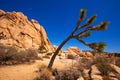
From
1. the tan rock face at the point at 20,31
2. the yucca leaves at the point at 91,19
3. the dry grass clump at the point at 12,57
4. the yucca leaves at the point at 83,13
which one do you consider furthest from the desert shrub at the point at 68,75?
the tan rock face at the point at 20,31

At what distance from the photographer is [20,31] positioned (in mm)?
33594

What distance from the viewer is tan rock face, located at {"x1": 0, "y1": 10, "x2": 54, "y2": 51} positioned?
3161cm

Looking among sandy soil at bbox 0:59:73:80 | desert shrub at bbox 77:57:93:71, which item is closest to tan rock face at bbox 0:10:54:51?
sandy soil at bbox 0:59:73:80

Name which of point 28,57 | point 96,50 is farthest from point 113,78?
point 28,57

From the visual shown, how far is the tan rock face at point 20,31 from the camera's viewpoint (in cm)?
3161

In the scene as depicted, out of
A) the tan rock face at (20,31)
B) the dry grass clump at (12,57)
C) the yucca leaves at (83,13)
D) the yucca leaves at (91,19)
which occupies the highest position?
the tan rock face at (20,31)

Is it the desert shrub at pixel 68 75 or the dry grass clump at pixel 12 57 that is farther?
the dry grass clump at pixel 12 57

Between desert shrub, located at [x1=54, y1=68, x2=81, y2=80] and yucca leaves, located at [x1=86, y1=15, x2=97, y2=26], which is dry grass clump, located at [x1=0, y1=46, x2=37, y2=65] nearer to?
desert shrub, located at [x1=54, y1=68, x2=81, y2=80]

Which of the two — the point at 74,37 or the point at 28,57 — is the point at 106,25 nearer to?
the point at 74,37

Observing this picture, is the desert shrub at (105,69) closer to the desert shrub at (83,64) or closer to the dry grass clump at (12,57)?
the desert shrub at (83,64)

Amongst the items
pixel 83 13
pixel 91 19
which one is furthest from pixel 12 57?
pixel 91 19

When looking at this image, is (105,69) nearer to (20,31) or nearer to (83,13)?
(83,13)

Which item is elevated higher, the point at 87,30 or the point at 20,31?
the point at 20,31

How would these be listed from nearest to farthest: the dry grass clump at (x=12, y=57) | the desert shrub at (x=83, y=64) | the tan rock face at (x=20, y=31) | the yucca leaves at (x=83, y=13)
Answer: the yucca leaves at (x=83, y=13) → the desert shrub at (x=83, y=64) → the dry grass clump at (x=12, y=57) → the tan rock face at (x=20, y=31)
